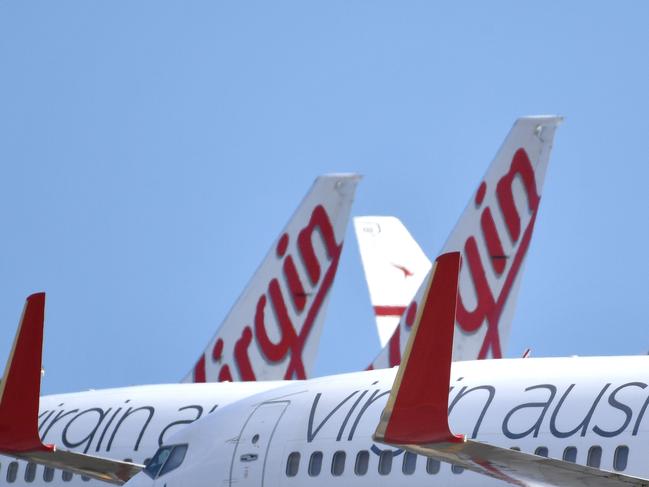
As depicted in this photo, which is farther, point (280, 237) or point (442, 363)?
point (280, 237)

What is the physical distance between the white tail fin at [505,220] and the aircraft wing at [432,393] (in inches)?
772

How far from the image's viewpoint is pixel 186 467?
2261 centimetres

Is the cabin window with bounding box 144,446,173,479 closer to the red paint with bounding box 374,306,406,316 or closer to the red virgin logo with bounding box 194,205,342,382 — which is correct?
the red virgin logo with bounding box 194,205,342,382

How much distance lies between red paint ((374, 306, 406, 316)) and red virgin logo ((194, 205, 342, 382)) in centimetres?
771

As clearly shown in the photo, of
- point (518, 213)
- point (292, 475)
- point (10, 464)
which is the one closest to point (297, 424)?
point (292, 475)

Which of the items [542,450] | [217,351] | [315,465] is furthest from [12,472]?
[542,450]

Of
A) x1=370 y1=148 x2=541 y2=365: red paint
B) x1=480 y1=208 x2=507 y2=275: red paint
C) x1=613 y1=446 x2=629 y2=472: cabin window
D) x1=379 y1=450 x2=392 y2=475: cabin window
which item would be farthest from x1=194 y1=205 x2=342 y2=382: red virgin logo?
x1=613 y1=446 x2=629 y2=472: cabin window

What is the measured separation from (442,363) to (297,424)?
5.73 meters

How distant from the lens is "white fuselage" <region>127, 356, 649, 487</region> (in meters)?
19.8

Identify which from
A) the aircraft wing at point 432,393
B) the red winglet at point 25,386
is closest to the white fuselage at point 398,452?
→ the red winglet at point 25,386

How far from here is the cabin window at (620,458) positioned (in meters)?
19.3

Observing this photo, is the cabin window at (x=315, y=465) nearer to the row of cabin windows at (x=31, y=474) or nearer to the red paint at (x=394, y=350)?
the row of cabin windows at (x=31, y=474)

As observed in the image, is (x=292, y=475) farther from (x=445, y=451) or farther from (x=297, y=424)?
(x=445, y=451)

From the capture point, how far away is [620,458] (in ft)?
63.6
